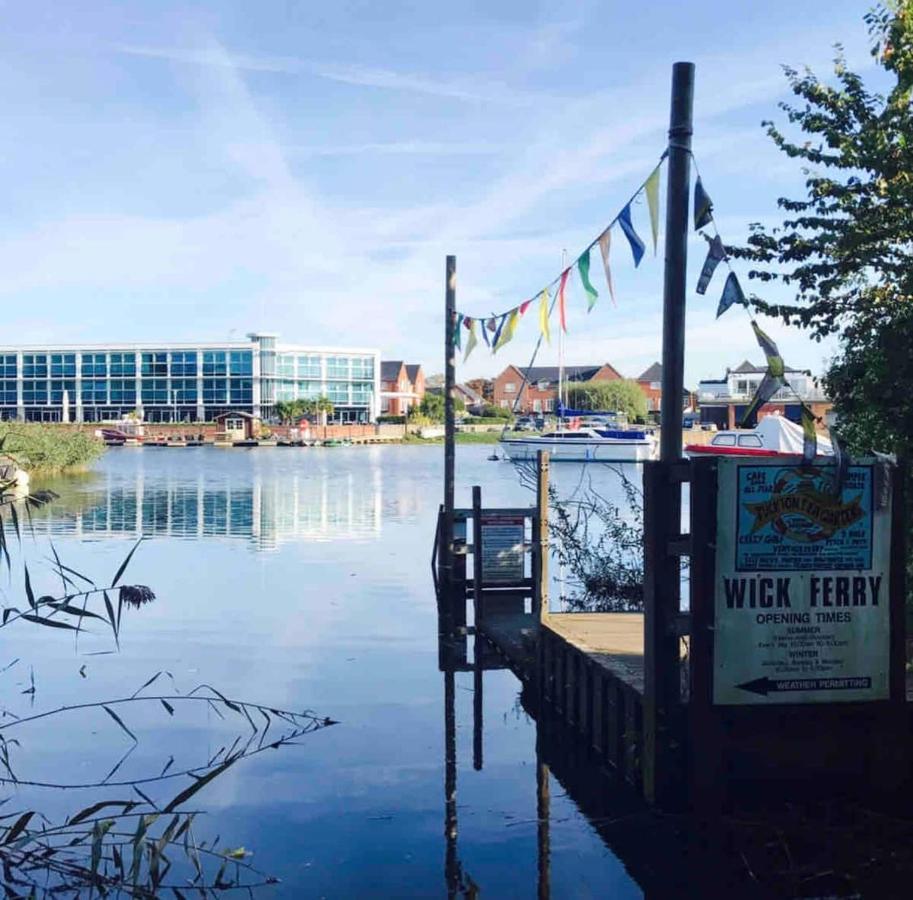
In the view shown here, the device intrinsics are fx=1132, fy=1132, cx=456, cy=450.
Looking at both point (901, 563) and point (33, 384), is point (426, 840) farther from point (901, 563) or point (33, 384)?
point (33, 384)

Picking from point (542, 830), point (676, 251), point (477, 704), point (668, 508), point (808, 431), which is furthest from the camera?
point (477, 704)

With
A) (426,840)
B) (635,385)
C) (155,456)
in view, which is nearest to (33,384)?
(155,456)

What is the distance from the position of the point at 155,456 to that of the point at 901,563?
3498 inches

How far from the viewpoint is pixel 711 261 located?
28.1ft

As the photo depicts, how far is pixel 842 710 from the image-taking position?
830cm

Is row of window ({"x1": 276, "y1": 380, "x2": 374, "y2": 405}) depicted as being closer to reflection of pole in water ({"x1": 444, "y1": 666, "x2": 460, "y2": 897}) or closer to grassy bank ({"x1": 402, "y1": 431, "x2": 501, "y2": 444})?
grassy bank ({"x1": 402, "y1": 431, "x2": 501, "y2": 444})

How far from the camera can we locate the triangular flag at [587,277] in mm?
11039

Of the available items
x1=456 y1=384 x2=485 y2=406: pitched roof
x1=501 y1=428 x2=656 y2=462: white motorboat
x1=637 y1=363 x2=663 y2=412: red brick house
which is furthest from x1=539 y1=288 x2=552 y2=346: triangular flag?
x1=456 y1=384 x2=485 y2=406: pitched roof

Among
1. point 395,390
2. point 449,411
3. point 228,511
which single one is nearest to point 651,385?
point 395,390

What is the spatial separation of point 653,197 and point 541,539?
5615 mm

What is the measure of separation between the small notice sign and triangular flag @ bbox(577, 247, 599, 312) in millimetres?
6053

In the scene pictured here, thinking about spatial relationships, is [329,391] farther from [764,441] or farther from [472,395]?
[764,441]

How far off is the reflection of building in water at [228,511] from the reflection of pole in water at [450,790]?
15312 millimetres

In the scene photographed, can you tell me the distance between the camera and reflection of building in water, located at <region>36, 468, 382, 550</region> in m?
34.1
